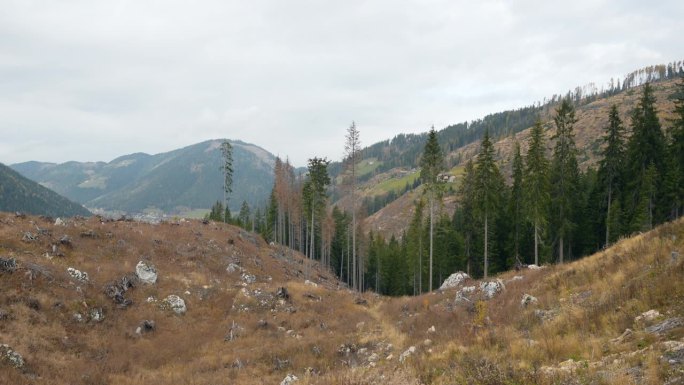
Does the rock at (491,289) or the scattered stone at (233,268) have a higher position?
the rock at (491,289)

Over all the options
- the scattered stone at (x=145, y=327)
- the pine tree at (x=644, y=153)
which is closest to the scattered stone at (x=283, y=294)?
the scattered stone at (x=145, y=327)

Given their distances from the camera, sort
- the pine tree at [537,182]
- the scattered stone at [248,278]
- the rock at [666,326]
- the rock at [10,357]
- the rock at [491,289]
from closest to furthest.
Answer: the rock at [666,326] → the rock at [10,357] → the rock at [491,289] → the scattered stone at [248,278] → the pine tree at [537,182]

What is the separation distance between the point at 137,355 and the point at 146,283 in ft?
30.4

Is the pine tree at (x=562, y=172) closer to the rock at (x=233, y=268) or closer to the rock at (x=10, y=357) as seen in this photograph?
the rock at (x=233, y=268)

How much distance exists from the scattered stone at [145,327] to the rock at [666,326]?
78.9 feet

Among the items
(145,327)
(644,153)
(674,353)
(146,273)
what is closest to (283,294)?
(145,327)

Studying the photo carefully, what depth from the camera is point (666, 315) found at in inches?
384

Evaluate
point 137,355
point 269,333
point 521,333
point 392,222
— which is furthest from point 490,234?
point 392,222

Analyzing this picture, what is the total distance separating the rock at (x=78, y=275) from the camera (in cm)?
2456

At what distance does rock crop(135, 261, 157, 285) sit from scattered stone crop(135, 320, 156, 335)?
219 inches

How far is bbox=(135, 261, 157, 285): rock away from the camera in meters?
28.2

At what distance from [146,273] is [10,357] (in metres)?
13.7

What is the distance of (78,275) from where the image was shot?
24812 mm

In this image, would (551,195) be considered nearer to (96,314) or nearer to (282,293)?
(282,293)
